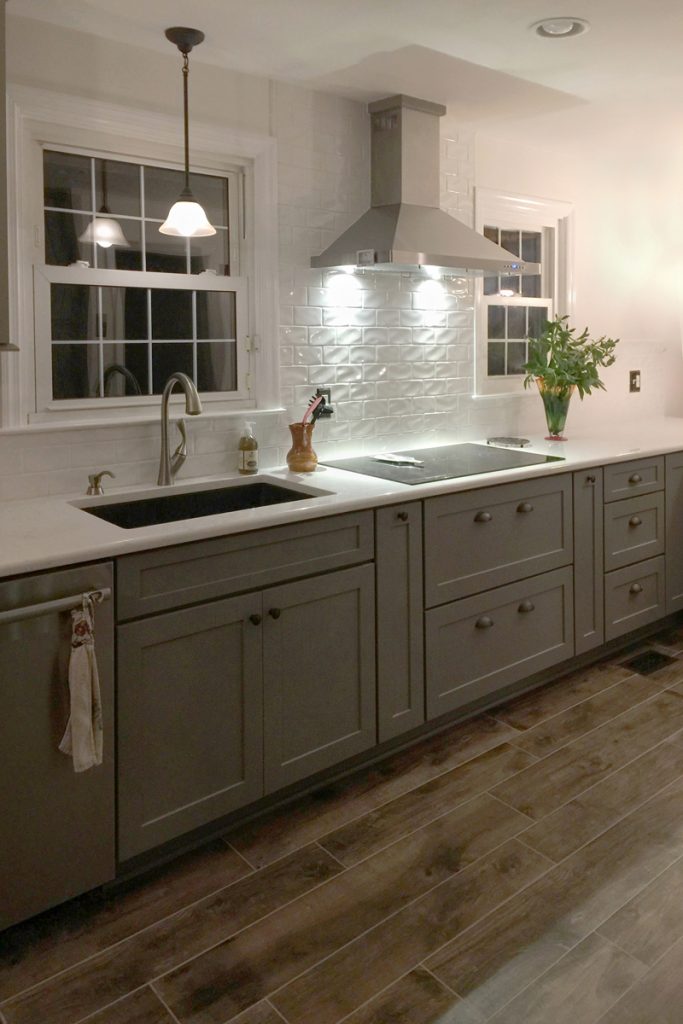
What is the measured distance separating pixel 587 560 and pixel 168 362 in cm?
187

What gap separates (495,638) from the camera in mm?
3223

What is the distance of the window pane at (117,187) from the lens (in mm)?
2805

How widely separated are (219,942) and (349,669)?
896 millimetres

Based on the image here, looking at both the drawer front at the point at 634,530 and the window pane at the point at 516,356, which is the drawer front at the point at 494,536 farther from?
the window pane at the point at 516,356

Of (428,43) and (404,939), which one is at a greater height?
(428,43)

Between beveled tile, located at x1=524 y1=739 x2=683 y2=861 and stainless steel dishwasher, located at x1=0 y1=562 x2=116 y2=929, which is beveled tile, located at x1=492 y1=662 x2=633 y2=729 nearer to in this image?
beveled tile, located at x1=524 y1=739 x2=683 y2=861

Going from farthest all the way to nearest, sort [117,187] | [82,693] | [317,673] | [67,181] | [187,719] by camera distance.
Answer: [117,187] < [67,181] < [317,673] < [187,719] < [82,693]

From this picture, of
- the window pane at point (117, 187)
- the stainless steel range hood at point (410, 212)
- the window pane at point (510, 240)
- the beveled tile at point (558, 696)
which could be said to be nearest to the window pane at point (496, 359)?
the window pane at point (510, 240)

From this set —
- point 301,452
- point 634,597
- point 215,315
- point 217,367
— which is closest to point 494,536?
point 301,452

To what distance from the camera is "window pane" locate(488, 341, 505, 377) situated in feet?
13.6

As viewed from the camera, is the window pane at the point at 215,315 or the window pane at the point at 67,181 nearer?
the window pane at the point at 67,181

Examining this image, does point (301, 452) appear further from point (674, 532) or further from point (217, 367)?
point (674, 532)

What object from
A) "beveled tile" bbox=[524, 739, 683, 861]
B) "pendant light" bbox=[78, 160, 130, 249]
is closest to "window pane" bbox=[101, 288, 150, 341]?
"pendant light" bbox=[78, 160, 130, 249]

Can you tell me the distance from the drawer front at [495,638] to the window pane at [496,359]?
114 centimetres
